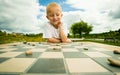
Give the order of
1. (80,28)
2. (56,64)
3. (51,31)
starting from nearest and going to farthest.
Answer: (56,64), (51,31), (80,28)

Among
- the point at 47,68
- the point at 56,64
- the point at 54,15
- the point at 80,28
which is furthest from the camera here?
the point at 80,28

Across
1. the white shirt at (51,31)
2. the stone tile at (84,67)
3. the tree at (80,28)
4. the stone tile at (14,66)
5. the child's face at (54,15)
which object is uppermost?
the tree at (80,28)

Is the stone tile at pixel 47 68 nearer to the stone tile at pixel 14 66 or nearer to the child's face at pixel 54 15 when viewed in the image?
the stone tile at pixel 14 66

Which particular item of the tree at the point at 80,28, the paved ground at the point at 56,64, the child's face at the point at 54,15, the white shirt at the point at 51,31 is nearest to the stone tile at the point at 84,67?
the paved ground at the point at 56,64

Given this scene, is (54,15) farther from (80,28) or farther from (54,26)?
(80,28)

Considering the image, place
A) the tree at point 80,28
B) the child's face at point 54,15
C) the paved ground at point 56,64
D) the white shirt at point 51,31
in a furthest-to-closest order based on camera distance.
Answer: the tree at point 80,28 < the white shirt at point 51,31 < the child's face at point 54,15 < the paved ground at point 56,64

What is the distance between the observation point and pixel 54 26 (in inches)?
181

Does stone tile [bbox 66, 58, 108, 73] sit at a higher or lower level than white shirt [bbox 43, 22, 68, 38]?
lower

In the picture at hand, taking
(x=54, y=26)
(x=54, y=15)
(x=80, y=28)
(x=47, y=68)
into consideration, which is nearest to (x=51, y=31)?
(x=54, y=26)

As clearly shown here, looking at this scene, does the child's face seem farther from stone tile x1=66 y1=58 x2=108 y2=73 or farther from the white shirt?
stone tile x1=66 y1=58 x2=108 y2=73

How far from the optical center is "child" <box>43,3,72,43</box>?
13.7 feet

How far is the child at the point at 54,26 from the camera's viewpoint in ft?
13.7

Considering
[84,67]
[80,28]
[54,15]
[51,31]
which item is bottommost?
[84,67]

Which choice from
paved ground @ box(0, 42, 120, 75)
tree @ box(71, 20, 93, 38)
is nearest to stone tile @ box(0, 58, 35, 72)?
paved ground @ box(0, 42, 120, 75)
